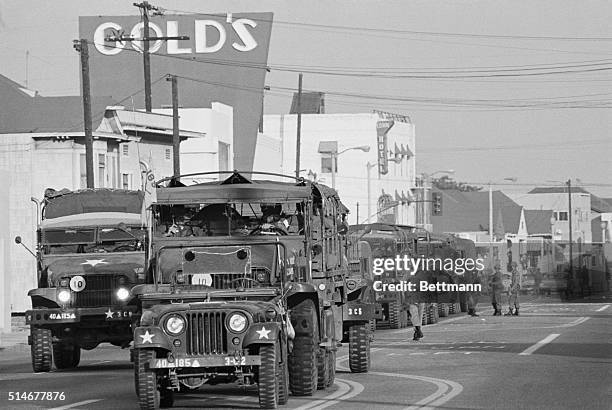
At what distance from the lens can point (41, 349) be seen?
24.6 meters

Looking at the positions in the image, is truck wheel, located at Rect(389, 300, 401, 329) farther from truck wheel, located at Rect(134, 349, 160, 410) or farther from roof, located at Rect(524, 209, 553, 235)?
roof, located at Rect(524, 209, 553, 235)

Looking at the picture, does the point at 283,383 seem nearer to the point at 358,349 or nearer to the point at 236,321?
the point at 236,321

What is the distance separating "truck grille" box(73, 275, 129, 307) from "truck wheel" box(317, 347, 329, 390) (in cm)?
671

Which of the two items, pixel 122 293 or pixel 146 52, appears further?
pixel 146 52

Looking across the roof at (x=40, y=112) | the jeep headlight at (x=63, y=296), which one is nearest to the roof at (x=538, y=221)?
the roof at (x=40, y=112)

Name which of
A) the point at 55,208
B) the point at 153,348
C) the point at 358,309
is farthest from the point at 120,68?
the point at 153,348

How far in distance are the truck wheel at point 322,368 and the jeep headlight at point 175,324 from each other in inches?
134

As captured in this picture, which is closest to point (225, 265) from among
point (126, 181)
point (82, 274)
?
point (82, 274)

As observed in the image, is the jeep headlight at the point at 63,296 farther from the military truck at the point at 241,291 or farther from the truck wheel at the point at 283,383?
the truck wheel at the point at 283,383

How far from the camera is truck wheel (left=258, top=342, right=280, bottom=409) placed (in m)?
16.1

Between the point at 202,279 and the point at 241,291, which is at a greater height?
the point at 202,279

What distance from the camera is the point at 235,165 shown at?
232 ft

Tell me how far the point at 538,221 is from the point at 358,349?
5015 inches

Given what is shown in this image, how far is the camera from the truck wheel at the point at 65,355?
84.9ft
